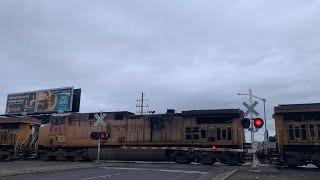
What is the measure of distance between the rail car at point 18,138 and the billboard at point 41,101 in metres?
15.4

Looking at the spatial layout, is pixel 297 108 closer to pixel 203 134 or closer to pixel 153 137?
pixel 203 134

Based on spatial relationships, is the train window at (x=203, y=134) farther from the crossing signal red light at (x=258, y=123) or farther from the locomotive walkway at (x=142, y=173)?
the crossing signal red light at (x=258, y=123)

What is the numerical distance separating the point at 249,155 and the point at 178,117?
6.68m

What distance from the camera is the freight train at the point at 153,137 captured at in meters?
24.1

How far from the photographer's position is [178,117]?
26.7 meters

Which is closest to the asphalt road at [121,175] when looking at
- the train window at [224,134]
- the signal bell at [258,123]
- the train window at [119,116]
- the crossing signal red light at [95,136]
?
the signal bell at [258,123]

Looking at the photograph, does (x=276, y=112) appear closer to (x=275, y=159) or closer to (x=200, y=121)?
(x=275, y=159)

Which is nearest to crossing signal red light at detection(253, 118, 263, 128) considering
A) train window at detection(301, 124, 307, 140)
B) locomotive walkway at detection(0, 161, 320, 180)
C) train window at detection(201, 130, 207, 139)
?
locomotive walkway at detection(0, 161, 320, 180)

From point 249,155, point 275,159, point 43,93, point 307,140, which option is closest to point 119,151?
point 249,155

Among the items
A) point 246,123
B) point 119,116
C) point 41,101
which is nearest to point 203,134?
point 119,116

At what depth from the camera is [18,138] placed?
30.7m

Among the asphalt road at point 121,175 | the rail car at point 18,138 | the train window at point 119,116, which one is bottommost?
the asphalt road at point 121,175

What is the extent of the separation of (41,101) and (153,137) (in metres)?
31.1

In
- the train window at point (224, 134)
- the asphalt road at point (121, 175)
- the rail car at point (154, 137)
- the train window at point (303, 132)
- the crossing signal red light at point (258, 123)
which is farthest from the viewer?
the train window at point (224, 134)
